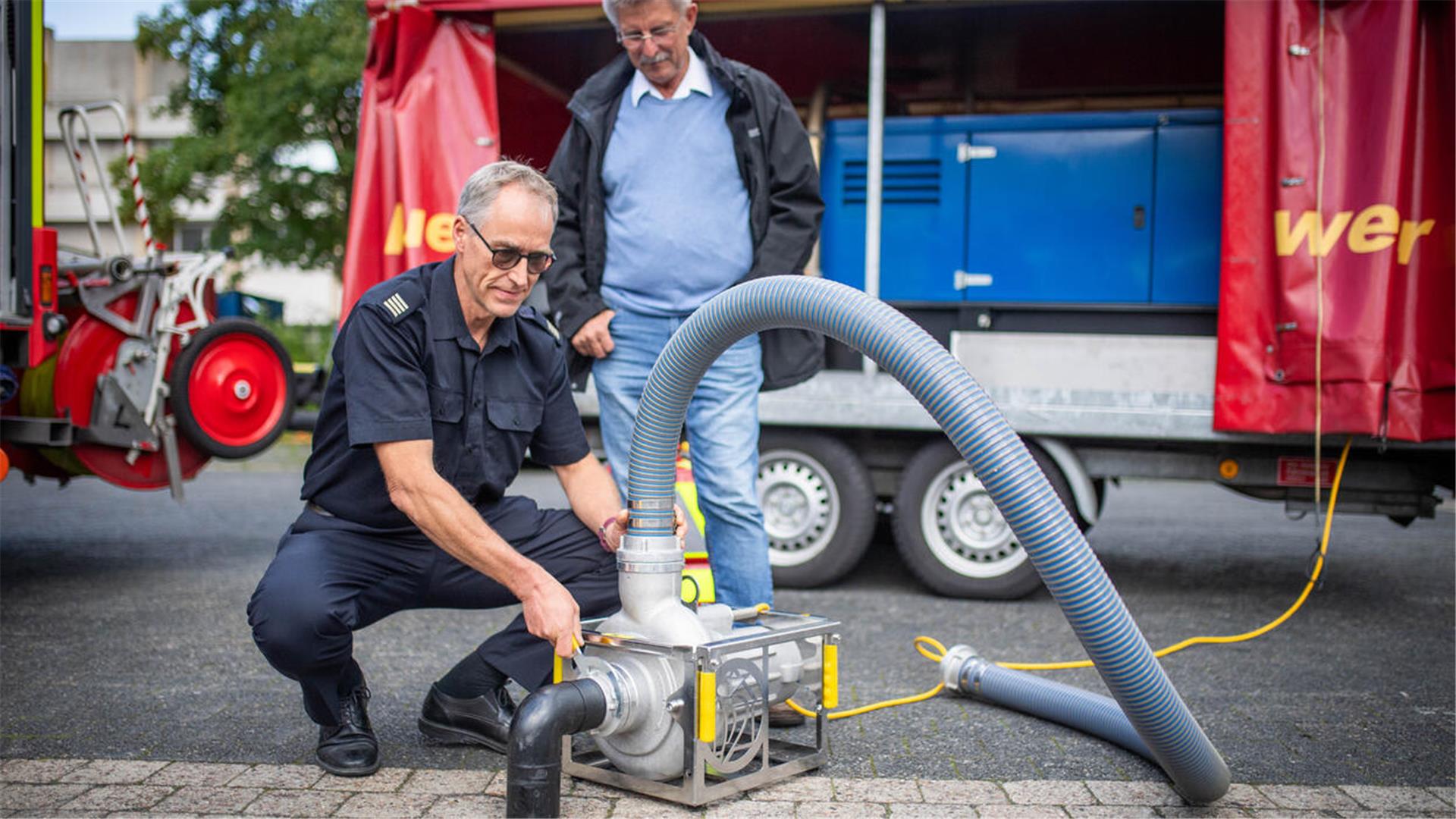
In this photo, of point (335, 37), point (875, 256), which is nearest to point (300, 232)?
point (335, 37)

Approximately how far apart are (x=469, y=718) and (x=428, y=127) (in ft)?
11.1

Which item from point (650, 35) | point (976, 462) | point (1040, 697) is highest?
point (650, 35)

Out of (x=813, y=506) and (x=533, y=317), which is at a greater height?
(x=533, y=317)

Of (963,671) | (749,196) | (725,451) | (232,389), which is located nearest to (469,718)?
(725,451)

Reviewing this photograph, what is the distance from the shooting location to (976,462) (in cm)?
235

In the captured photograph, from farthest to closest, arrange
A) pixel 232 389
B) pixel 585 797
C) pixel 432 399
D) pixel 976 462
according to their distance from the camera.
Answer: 1. pixel 232 389
2. pixel 432 399
3. pixel 585 797
4. pixel 976 462

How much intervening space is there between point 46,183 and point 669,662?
3.96 meters

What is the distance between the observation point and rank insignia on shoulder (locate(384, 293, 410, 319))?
2895mm

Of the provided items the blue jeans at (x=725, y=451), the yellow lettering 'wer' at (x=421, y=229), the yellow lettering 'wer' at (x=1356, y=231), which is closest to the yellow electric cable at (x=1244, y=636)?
the yellow lettering 'wer' at (x=1356, y=231)

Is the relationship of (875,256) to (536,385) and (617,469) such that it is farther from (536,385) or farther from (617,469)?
(536,385)

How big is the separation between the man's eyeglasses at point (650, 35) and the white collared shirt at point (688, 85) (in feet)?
0.63

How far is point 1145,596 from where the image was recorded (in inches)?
230

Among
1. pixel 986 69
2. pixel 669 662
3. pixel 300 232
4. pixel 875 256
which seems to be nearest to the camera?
pixel 669 662

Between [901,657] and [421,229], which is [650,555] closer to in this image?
[901,657]
